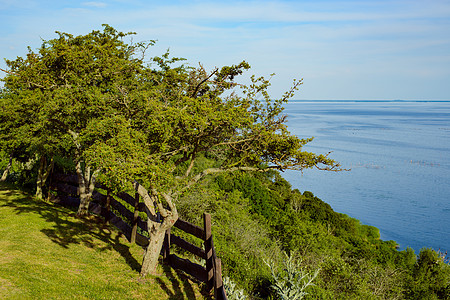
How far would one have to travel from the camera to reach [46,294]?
8.77 meters

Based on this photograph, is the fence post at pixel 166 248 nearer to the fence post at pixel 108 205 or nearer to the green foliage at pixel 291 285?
the green foliage at pixel 291 285

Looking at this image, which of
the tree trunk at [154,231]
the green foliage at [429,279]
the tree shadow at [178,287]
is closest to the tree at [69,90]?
the tree trunk at [154,231]

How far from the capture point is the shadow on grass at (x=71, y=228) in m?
13.8

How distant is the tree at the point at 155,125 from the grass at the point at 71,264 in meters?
0.97

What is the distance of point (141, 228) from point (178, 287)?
3717 mm

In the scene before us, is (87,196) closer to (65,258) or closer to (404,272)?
(65,258)

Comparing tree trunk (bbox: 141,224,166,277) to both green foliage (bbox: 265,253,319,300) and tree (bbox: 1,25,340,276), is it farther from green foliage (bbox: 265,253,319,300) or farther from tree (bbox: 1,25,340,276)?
green foliage (bbox: 265,253,319,300)

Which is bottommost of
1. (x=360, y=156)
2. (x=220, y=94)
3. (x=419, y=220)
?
(x=419, y=220)

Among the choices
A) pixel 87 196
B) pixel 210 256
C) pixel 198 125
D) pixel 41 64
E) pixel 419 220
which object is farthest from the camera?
pixel 419 220

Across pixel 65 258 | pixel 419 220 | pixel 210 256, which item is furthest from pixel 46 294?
pixel 419 220

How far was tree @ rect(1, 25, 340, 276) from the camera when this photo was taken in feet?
32.9

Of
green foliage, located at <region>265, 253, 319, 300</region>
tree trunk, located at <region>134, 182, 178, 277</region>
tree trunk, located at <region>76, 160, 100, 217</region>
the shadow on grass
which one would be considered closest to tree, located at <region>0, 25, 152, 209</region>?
tree trunk, located at <region>76, 160, 100, 217</region>

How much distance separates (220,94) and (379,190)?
63.1 m

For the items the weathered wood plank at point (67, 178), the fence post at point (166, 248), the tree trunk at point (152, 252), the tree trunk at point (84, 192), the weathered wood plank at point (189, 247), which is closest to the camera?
the weathered wood plank at point (189, 247)
